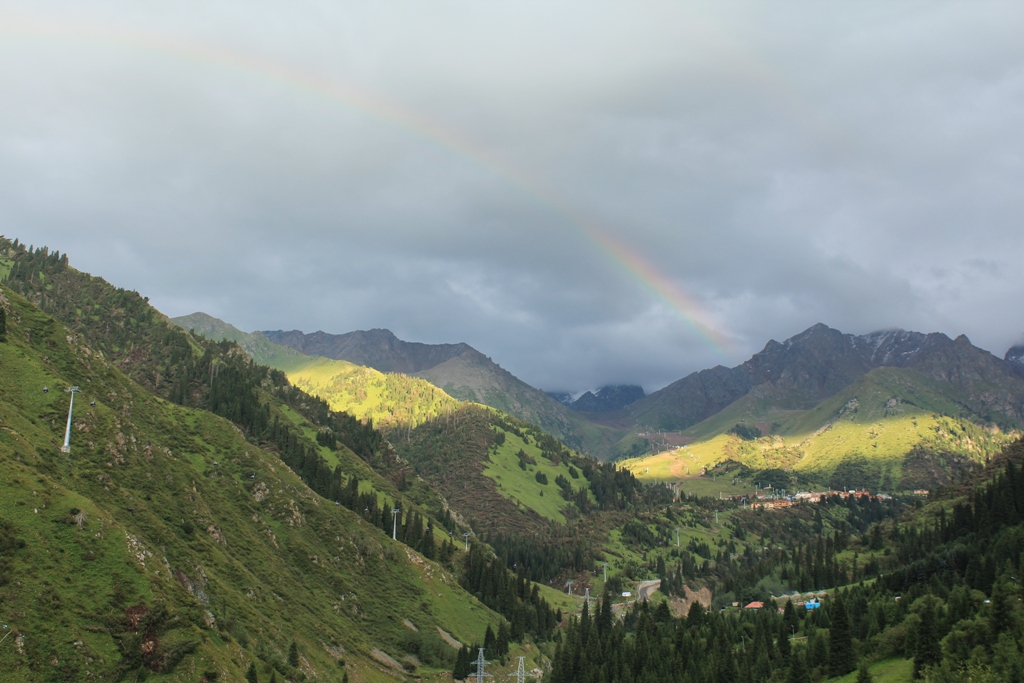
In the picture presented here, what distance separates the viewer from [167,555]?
100m

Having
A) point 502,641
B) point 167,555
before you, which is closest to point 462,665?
point 502,641

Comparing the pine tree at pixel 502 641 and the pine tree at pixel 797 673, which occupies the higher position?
the pine tree at pixel 797 673

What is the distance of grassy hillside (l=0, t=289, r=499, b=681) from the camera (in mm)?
71812

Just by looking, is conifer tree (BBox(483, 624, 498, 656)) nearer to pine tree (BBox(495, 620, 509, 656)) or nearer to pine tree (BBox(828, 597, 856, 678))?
pine tree (BBox(495, 620, 509, 656))

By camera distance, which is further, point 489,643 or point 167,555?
point 489,643

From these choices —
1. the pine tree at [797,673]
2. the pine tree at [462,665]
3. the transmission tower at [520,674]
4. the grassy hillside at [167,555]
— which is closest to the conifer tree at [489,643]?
the grassy hillside at [167,555]

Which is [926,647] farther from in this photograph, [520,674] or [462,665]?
[462,665]

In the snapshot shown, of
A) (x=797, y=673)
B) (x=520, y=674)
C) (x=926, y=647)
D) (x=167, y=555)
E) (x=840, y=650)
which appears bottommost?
(x=520, y=674)

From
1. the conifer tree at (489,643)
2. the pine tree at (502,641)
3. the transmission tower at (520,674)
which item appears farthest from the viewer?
the pine tree at (502,641)

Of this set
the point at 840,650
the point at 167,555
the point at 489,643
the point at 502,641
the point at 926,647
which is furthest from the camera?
the point at 502,641

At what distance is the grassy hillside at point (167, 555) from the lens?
7181 cm

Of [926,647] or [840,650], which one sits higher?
[926,647]

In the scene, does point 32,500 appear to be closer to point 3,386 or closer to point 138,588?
point 138,588

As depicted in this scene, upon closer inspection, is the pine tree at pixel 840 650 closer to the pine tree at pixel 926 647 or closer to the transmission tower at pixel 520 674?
the pine tree at pixel 926 647
